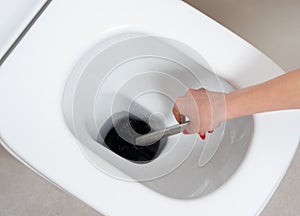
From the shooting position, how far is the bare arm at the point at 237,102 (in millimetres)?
615

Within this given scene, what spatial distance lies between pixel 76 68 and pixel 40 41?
7cm

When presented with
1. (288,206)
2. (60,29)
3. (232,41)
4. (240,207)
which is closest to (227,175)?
(240,207)

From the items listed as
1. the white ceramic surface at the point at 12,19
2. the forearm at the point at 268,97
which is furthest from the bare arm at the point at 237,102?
the white ceramic surface at the point at 12,19

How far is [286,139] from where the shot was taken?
2.10 feet

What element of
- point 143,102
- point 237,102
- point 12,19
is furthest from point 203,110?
point 12,19

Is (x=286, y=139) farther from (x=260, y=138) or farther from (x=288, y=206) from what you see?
(x=288, y=206)

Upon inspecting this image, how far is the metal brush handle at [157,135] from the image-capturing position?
72cm

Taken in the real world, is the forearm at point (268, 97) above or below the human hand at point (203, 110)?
above

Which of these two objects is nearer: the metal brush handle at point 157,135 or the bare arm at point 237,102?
the bare arm at point 237,102

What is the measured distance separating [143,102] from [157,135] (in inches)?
4.6

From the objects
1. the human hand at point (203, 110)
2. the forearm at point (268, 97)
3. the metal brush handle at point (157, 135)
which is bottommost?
the metal brush handle at point (157, 135)

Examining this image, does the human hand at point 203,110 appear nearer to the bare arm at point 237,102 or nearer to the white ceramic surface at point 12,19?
the bare arm at point 237,102

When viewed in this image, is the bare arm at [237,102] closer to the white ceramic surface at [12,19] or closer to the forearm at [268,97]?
the forearm at [268,97]

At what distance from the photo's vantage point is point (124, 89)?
82 centimetres
